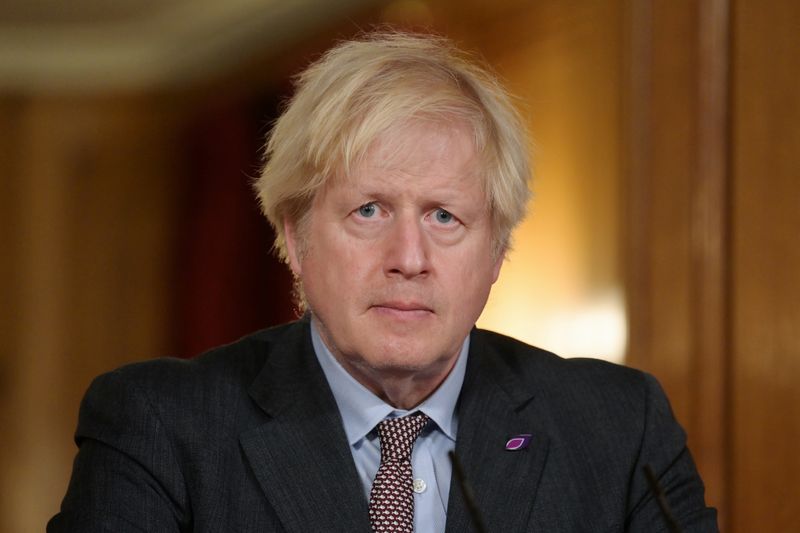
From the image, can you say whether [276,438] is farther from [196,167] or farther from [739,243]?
[196,167]

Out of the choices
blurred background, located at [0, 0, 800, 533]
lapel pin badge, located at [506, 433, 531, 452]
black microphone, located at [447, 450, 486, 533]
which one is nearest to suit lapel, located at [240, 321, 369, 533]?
lapel pin badge, located at [506, 433, 531, 452]

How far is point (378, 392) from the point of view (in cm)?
183

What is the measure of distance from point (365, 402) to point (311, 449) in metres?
0.11

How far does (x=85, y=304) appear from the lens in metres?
7.05

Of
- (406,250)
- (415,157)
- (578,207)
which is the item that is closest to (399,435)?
(406,250)

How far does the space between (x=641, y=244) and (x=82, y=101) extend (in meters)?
4.90

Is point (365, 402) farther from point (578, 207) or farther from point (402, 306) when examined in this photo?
point (578, 207)

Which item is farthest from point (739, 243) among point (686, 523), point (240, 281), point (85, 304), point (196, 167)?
point (85, 304)

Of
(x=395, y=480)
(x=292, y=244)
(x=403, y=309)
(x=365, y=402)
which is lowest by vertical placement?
(x=395, y=480)

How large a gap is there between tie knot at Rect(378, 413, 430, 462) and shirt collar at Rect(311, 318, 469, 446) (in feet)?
0.04

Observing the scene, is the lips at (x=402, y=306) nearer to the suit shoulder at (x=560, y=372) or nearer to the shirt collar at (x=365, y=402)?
the shirt collar at (x=365, y=402)

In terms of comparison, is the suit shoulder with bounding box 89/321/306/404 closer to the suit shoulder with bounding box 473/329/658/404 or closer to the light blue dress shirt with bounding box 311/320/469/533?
the light blue dress shirt with bounding box 311/320/469/533

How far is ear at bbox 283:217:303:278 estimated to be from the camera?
185 cm

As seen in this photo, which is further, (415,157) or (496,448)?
(496,448)
